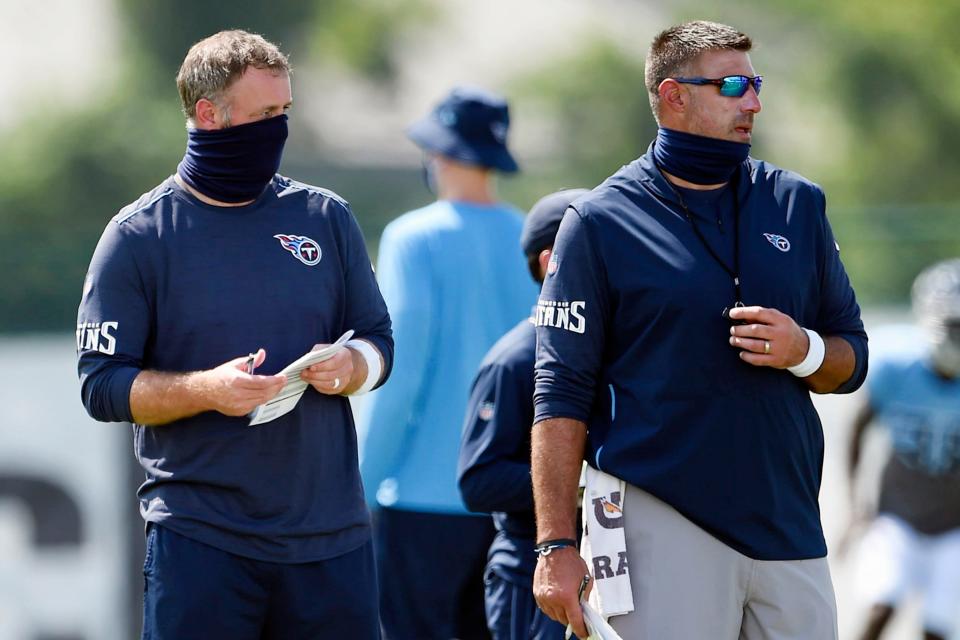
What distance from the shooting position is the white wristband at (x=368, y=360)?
13.5 ft

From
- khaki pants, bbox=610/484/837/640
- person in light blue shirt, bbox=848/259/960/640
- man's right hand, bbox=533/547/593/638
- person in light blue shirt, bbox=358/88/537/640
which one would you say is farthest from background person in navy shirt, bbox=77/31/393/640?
person in light blue shirt, bbox=848/259/960/640

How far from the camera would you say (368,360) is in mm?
4137

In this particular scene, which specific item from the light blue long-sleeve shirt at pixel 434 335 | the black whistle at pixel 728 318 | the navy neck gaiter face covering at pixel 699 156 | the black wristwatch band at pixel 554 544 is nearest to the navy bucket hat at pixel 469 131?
the light blue long-sleeve shirt at pixel 434 335

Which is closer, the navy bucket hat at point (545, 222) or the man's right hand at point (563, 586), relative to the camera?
the man's right hand at point (563, 586)

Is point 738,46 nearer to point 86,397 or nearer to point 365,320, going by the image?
point 365,320

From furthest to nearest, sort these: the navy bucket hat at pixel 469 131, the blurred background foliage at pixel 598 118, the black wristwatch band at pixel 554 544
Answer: the blurred background foliage at pixel 598 118, the navy bucket hat at pixel 469 131, the black wristwatch band at pixel 554 544

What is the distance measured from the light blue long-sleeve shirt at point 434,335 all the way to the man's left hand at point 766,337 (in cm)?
181

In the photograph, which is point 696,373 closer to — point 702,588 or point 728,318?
point 728,318

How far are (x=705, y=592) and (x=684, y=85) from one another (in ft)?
4.18

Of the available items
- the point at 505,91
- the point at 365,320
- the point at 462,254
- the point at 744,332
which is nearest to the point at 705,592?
the point at 744,332

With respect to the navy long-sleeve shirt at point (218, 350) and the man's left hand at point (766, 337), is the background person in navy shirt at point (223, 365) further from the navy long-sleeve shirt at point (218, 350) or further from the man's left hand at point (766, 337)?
the man's left hand at point (766, 337)

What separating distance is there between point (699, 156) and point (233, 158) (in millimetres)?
1181

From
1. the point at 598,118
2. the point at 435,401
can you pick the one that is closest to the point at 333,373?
the point at 435,401

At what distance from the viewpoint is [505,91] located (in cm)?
4238
